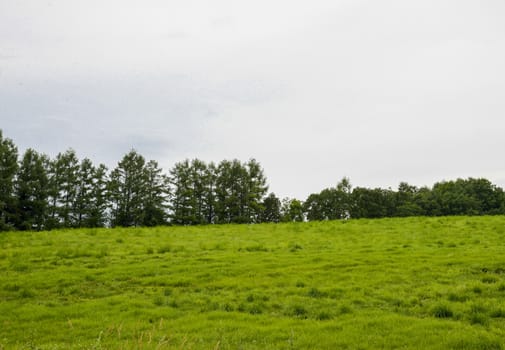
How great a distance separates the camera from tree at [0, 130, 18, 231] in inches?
2310

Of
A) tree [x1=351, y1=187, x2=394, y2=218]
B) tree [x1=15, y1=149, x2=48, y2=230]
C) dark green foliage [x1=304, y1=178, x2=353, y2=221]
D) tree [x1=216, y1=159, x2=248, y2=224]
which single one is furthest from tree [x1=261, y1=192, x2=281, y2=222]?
tree [x1=15, y1=149, x2=48, y2=230]

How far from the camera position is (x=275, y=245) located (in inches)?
909

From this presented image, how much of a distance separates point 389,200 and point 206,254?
99993 millimetres

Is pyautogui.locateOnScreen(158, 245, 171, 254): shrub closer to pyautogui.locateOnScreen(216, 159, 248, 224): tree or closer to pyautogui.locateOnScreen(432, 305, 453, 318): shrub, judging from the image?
pyautogui.locateOnScreen(432, 305, 453, 318): shrub

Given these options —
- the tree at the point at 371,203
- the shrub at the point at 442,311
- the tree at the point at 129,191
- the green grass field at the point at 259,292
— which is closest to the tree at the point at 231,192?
the tree at the point at 129,191

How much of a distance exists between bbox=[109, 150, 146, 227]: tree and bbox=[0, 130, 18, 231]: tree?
17768mm

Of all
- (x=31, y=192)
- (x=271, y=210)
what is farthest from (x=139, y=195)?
(x=271, y=210)

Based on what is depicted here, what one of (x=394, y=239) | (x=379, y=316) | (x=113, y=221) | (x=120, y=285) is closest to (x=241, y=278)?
(x=120, y=285)

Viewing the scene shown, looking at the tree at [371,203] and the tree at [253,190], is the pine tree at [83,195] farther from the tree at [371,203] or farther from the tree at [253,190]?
the tree at [371,203]

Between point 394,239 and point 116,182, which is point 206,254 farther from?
point 116,182

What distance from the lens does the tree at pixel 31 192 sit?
63231 millimetres

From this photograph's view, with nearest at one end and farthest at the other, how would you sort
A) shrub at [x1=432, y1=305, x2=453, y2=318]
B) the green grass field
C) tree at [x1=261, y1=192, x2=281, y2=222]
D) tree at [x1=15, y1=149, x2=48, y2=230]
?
the green grass field → shrub at [x1=432, y1=305, x2=453, y2=318] → tree at [x1=15, y1=149, x2=48, y2=230] → tree at [x1=261, y1=192, x2=281, y2=222]

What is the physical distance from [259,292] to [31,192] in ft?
204

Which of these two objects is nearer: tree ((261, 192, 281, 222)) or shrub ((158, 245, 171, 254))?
shrub ((158, 245, 171, 254))
